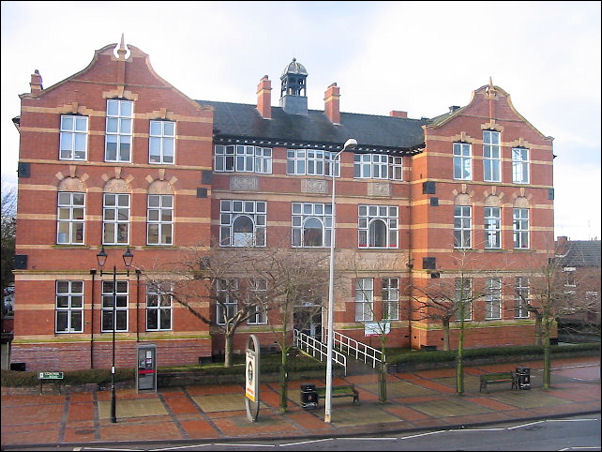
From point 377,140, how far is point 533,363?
13686 millimetres

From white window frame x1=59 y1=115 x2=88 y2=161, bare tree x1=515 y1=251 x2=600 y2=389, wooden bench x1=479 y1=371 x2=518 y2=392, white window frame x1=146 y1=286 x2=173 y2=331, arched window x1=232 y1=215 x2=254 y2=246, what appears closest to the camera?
wooden bench x1=479 y1=371 x2=518 y2=392

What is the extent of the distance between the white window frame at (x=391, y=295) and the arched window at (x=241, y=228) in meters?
7.49

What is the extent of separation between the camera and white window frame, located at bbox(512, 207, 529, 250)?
32.0 metres

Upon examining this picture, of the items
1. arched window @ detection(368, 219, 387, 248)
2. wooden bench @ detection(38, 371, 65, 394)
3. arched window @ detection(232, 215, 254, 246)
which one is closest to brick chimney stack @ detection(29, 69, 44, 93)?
arched window @ detection(232, 215, 254, 246)

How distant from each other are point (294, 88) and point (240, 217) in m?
9.37

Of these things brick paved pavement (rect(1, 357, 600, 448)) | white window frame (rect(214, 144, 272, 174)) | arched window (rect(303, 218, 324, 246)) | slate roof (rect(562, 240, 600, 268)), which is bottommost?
brick paved pavement (rect(1, 357, 600, 448))

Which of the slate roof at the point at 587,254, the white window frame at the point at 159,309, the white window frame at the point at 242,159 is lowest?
the white window frame at the point at 159,309

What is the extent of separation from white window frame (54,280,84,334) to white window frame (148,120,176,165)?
6.27 meters

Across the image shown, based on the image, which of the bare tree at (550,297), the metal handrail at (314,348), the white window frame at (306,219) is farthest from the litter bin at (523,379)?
the white window frame at (306,219)

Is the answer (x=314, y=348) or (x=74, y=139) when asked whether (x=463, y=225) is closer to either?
(x=314, y=348)

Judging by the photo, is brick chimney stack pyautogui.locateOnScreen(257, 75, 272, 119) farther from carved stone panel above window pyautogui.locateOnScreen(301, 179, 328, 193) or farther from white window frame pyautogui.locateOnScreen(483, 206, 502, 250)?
white window frame pyautogui.locateOnScreen(483, 206, 502, 250)

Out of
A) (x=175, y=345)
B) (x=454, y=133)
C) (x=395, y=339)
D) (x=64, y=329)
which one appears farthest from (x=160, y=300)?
(x=454, y=133)

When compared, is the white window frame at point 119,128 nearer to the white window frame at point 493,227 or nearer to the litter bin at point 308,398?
the litter bin at point 308,398

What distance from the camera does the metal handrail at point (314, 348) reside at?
25666 millimetres
